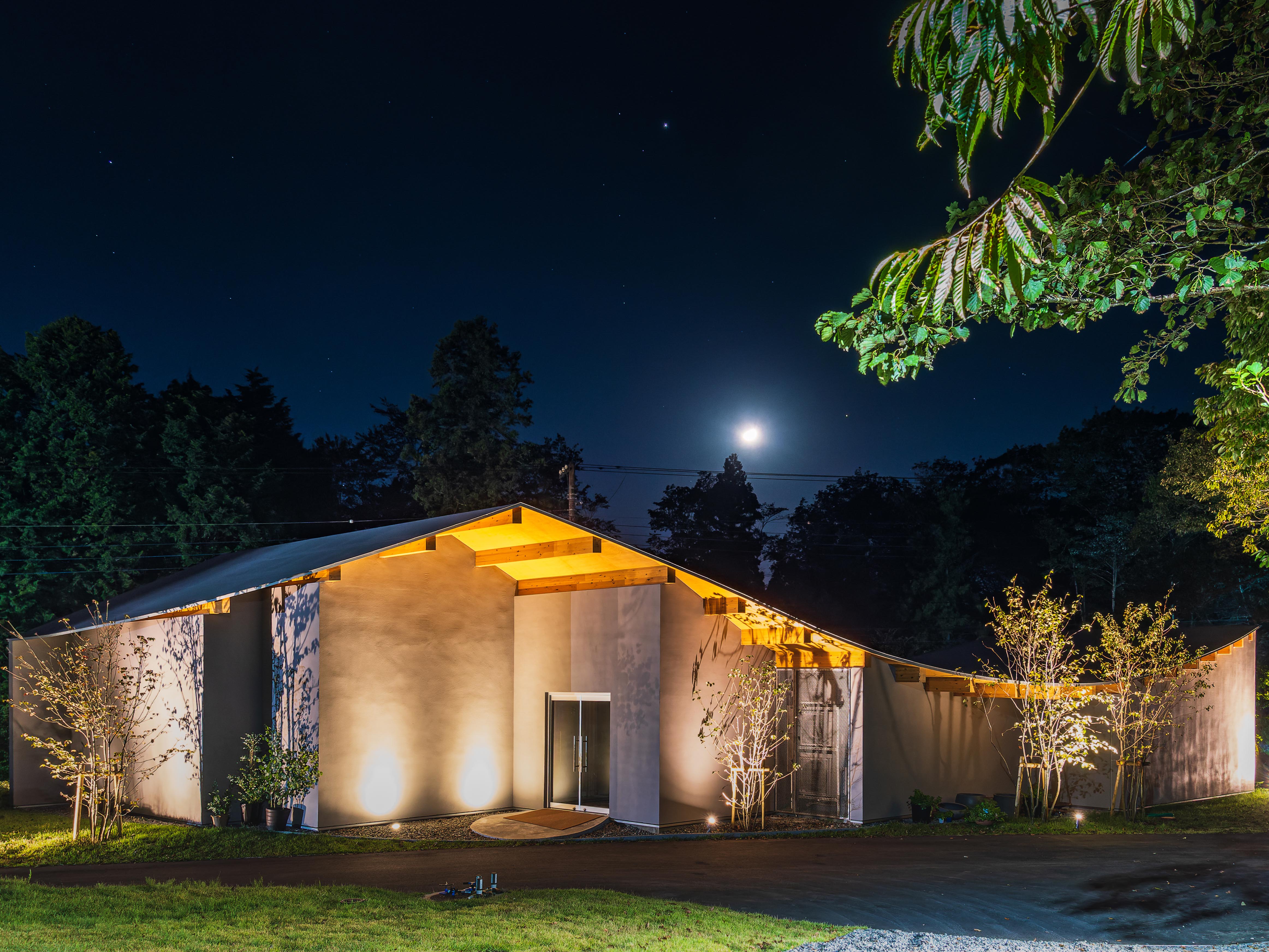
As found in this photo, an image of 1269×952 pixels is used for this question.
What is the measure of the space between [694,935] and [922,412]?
2207 cm

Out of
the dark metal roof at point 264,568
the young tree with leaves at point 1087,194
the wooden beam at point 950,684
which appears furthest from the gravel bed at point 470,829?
the young tree with leaves at point 1087,194

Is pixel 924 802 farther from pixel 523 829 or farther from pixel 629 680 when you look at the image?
pixel 523 829

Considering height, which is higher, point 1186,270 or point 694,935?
point 1186,270

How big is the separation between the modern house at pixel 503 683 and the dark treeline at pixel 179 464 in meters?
8.83

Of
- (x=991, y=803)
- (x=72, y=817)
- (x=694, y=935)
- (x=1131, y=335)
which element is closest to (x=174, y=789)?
(x=72, y=817)

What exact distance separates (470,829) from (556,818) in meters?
1.15

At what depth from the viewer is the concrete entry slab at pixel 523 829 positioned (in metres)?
11.1

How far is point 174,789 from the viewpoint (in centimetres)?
1162

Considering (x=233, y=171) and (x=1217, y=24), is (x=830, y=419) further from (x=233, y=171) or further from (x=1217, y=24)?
(x=1217, y=24)

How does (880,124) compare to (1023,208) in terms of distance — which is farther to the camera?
(880,124)

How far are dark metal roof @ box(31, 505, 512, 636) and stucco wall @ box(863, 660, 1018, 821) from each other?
566 cm

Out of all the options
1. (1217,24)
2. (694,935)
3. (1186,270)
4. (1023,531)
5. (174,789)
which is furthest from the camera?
(1023,531)

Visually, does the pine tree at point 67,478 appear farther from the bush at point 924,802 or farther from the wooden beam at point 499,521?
the bush at point 924,802

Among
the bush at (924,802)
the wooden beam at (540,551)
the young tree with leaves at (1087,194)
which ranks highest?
the young tree with leaves at (1087,194)
